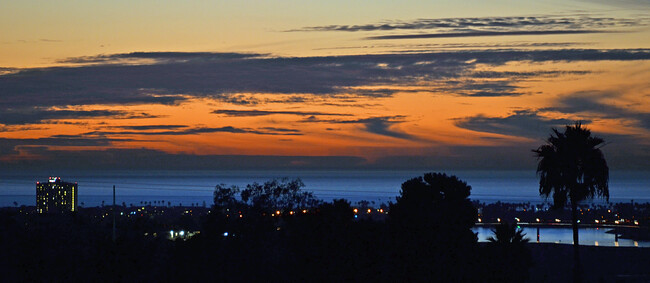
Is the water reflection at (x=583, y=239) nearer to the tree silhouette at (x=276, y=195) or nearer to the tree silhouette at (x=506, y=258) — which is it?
the tree silhouette at (x=276, y=195)

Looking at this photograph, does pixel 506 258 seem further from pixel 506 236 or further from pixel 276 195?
pixel 276 195

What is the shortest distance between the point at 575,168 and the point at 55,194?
145m

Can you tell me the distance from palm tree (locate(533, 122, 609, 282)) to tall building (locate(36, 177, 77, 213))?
134690 millimetres

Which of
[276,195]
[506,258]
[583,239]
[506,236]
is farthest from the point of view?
[583,239]

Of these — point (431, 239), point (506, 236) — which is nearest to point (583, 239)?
point (506, 236)

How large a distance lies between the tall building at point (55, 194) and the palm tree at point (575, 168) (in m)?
135

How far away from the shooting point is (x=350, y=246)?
3531 centimetres

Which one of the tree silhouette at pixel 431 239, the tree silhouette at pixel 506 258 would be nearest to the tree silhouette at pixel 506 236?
the tree silhouette at pixel 506 258

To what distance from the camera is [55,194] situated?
549 ft

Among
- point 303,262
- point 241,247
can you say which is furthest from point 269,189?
point 303,262

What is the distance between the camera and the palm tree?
36609mm

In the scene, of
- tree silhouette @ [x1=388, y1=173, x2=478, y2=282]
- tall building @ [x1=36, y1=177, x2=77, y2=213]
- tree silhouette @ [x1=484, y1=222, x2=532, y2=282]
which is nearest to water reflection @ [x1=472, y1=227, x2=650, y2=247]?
tree silhouette @ [x1=388, y1=173, x2=478, y2=282]

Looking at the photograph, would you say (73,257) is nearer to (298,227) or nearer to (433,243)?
(298,227)

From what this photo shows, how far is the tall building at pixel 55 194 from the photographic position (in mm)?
161375
